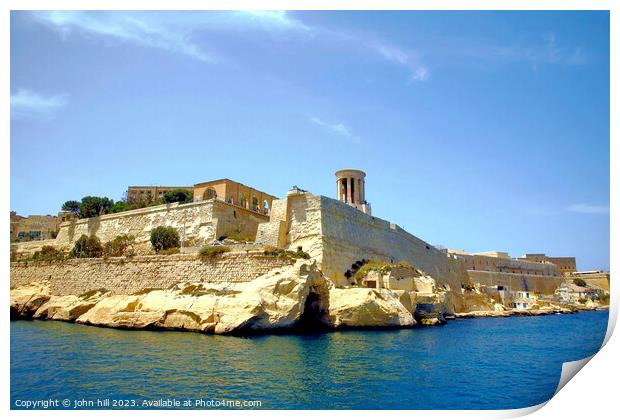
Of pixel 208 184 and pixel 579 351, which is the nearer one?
pixel 579 351

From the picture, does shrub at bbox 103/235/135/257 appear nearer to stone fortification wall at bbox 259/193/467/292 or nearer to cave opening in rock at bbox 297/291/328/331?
stone fortification wall at bbox 259/193/467/292

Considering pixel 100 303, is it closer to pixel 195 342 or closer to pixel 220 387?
pixel 195 342

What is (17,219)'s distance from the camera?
40.9 meters

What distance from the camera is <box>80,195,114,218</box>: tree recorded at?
3431 cm

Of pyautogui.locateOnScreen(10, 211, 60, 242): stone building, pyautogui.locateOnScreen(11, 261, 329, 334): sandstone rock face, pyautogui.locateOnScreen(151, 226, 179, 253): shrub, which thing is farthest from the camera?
pyautogui.locateOnScreen(10, 211, 60, 242): stone building

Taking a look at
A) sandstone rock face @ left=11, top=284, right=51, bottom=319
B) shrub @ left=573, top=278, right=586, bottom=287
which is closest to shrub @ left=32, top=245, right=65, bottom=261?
sandstone rock face @ left=11, top=284, right=51, bottom=319

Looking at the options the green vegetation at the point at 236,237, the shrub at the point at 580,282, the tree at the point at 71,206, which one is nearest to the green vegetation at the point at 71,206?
the tree at the point at 71,206

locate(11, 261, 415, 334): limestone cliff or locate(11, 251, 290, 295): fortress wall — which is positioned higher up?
locate(11, 251, 290, 295): fortress wall

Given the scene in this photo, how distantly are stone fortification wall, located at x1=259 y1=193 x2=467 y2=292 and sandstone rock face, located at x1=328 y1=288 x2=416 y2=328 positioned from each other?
10.8ft

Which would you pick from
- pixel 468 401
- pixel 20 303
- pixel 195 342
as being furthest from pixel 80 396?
pixel 20 303

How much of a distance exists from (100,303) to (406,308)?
13064mm

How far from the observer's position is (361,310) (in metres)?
18.5

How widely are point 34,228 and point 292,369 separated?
118 feet

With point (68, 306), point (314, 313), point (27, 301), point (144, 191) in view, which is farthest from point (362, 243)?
Result: point (144, 191)
